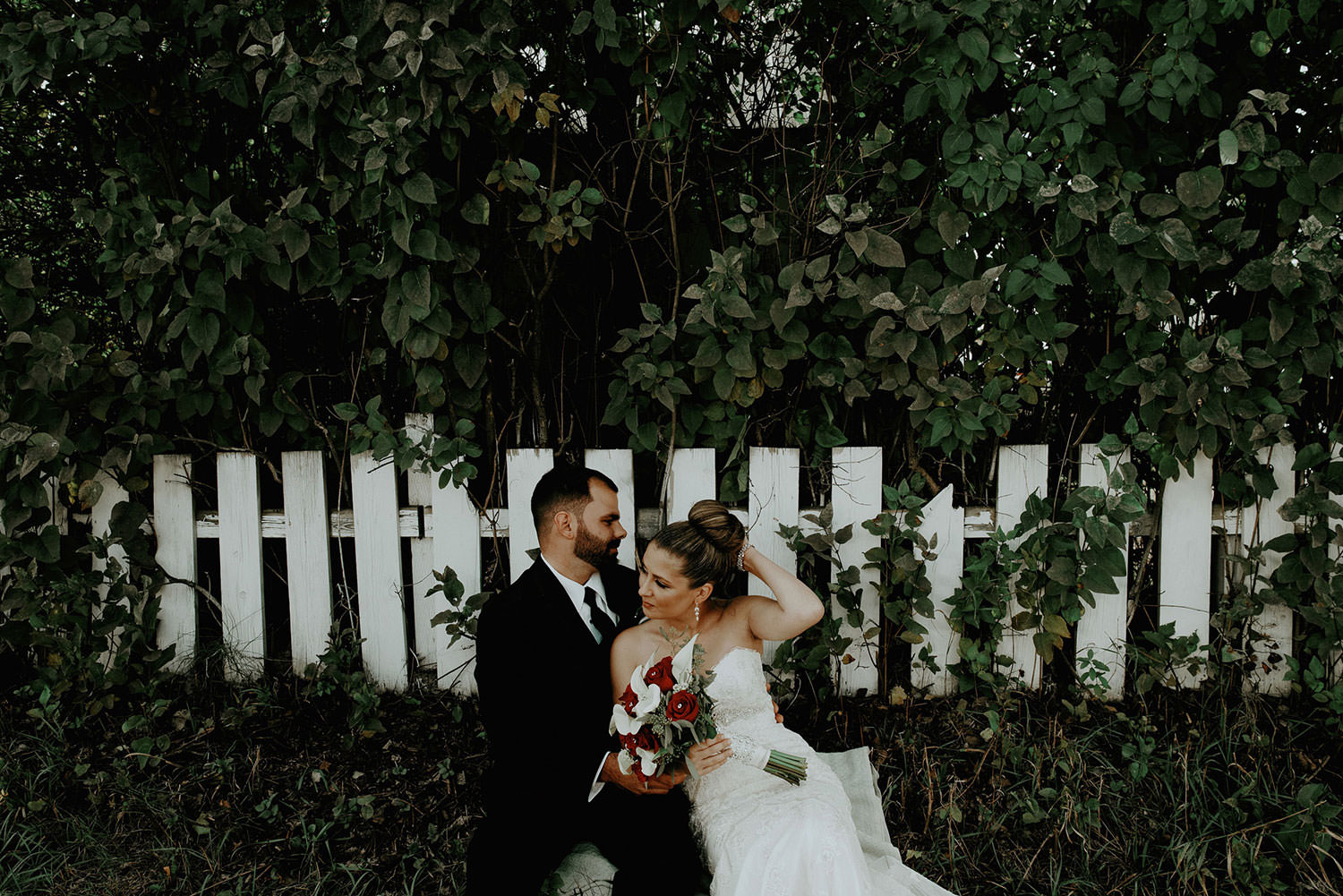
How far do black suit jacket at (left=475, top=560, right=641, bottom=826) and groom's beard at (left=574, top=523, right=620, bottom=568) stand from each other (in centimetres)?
12

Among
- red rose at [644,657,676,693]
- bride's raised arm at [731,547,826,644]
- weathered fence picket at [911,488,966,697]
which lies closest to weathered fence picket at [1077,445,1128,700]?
weathered fence picket at [911,488,966,697]

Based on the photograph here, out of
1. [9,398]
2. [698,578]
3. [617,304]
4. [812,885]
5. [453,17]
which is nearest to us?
[812,885]

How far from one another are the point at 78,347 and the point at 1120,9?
148 inches

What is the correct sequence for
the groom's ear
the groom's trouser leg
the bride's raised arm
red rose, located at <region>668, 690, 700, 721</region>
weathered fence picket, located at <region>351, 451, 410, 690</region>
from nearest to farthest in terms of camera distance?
red rose, located at <region>668, 690, 700, 721</region>
the groom's trouser leg
the bride's raised arm
the groom's ear
weathered fence picket, located at <region>351, 451, 410, 690</region>

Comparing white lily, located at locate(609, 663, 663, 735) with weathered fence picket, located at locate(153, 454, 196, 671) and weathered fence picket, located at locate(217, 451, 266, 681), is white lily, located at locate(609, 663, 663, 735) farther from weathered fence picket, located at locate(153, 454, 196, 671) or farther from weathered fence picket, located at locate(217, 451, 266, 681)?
weathered fence picket, located at locate(153, 454, 196, 671)

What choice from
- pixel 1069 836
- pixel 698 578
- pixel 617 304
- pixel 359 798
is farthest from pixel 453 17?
pixel 1069 836

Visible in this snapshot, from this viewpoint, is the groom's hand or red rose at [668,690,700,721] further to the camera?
the groom's hand

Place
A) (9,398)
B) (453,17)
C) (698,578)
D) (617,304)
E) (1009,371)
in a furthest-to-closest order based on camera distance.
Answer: (617,304) → (1009,371) → (9,398) → (453,17) → (698,578)

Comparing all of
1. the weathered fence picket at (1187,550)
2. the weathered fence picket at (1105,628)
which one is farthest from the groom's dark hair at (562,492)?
the weathered fence picket at (1187,550)

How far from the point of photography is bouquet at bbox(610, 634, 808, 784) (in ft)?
7.63

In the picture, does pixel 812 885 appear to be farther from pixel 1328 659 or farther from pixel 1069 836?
pixel 1328 659

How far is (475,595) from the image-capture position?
330 cm

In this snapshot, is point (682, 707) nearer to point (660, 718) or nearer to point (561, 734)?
point (660, 718)

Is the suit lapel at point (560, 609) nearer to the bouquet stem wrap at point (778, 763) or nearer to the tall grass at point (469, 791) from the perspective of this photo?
the bouquet stem wrap at point (778, 763)
